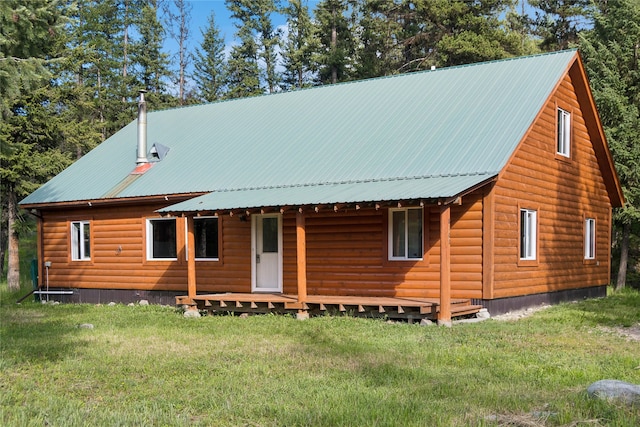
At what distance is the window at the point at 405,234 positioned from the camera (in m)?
14.8

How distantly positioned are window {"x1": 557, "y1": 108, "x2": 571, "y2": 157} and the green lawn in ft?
16.9

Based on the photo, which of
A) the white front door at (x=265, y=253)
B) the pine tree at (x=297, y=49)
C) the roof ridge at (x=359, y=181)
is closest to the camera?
the roof ridge at (x=359, y=181)

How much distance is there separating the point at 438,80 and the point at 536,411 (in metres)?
13.2

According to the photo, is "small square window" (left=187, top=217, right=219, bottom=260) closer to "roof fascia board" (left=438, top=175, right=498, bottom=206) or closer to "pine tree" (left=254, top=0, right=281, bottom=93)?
"roof fascia board" (left=438, top=175, right=498, bottom=206)

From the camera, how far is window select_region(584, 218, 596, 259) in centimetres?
1905

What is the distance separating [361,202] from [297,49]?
100.0 feet

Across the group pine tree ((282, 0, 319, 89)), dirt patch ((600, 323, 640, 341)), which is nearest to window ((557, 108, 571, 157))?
dirt patch ((600, 323, 640, 341))

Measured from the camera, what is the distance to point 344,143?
56.1ft

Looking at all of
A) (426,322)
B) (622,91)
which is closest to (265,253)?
(426,322)

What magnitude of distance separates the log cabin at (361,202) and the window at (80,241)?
55 mm

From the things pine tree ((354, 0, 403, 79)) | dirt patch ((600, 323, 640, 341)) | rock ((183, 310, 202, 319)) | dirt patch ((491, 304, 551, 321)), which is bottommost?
rock ((183, 310, 202, 319))

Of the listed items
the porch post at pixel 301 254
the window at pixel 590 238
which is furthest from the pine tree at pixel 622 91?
the porch post at pixel 301 254

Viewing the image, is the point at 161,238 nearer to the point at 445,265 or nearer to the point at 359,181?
the point at 359,181

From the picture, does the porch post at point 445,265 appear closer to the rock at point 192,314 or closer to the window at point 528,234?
the window at point 528,234
